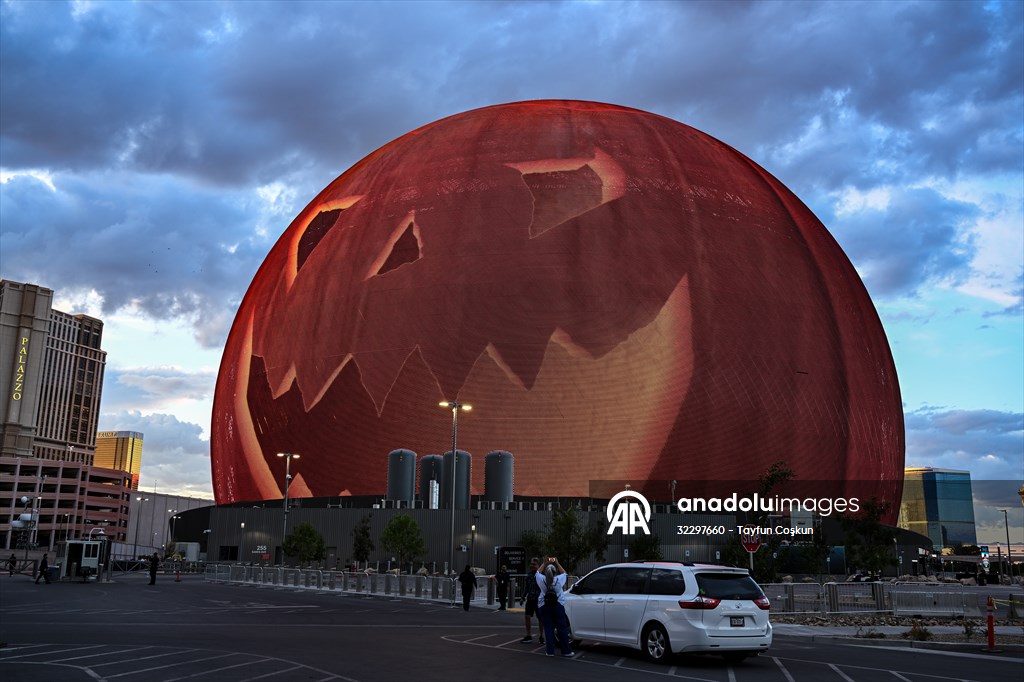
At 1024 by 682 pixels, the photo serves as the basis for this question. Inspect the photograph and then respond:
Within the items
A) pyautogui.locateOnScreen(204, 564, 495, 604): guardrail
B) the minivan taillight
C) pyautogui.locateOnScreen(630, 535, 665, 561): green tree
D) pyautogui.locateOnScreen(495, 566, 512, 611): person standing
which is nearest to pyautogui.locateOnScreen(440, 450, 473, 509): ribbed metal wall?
pyautogui.locateOnScreen(204, 564, 495, 604): guardrail

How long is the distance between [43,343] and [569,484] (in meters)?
183

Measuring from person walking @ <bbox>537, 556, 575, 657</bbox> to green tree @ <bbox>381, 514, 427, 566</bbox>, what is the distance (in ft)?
91.9

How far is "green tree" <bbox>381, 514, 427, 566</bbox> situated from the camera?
42188 millimetres

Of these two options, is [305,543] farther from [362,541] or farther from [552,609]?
[552,609]

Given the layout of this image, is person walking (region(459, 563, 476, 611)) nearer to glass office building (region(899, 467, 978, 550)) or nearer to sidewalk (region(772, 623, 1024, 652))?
sidewalk (region(772, 623, 1024, 652))

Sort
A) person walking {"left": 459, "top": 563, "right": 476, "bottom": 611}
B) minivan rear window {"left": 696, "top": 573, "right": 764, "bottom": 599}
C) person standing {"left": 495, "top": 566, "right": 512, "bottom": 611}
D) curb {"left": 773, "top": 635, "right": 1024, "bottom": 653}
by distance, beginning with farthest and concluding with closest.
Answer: person standing {"left": 495, "top": 566, "right": 512, "bottom": 611} < person walking {"left": 459, "top": 563, "right": 476, "bottom": 611} < curb {"left": 773, "top": 635, "right": 1024, "bottom": 653} < minivan rear window {"left": 696, "top": 573, "right": 764, "bottom": 599}

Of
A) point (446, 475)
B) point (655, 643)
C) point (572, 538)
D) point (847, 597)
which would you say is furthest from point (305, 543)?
point (655, 643)

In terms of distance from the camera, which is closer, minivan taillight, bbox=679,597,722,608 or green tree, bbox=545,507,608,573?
minivan taillight, bbox=679,597,722,608

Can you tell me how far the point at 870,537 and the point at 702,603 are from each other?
35.8 meters

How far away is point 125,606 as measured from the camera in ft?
83.5

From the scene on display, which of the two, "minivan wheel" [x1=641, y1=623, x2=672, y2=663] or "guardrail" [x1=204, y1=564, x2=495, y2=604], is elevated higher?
"minivan wheel" [x1=641, y1=623, x2=672, y2=663]

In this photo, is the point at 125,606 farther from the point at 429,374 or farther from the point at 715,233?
the point at 715,233

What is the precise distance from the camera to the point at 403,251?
42.5 meters

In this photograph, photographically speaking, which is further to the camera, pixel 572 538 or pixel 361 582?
pixel 572 538
